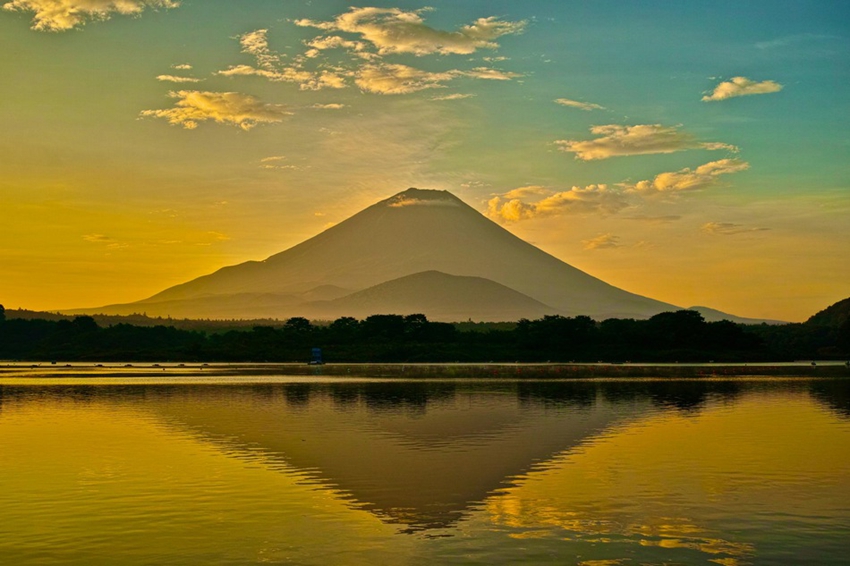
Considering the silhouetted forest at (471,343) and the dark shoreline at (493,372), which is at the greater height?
the silhouetted forest at (471,343)

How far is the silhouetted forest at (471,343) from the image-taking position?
497ft

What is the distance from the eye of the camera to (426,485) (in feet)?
89.1

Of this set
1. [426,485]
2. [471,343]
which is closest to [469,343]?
[471,343]

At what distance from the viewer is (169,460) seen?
108 ft

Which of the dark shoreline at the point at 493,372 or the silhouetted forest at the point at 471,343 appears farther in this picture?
the silhouetted forest at the point at 471,343

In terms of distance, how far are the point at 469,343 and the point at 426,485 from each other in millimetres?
137916

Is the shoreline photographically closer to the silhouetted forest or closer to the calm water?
the silhouetted forest

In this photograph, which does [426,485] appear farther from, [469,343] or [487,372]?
[469,343]

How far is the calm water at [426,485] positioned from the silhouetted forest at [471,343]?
98.5 metres

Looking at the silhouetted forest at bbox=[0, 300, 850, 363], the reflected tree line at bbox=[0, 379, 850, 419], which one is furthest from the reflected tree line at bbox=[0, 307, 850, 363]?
the reflected tree line at bbox=[0, 379, 850, 419]

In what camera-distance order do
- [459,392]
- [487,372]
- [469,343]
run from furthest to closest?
[469,343]
[487,372]
[459,392]

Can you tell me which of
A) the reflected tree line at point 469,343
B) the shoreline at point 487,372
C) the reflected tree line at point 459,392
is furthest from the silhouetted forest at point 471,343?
the reflected tree line at point 459,392

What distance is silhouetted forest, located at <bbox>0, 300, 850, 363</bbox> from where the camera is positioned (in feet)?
497

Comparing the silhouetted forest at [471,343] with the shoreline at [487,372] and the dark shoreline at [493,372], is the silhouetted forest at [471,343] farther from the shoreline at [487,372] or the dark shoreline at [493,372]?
the dark shoreline at [493,372]
